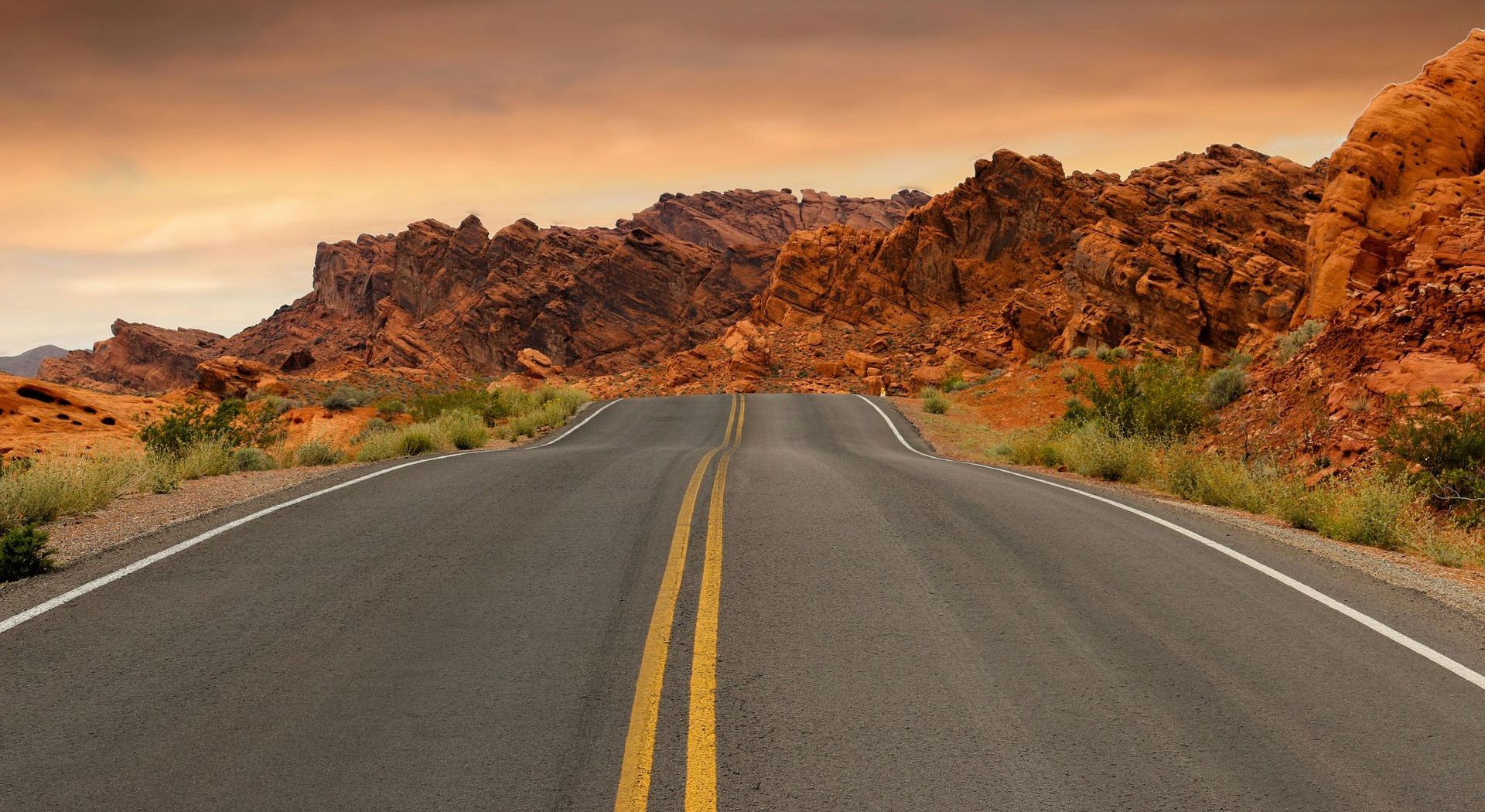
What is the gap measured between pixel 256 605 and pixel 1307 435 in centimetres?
1672

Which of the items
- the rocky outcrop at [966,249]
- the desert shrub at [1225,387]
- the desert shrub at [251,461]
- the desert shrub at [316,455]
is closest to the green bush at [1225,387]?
the desert shrub at [1225,387]

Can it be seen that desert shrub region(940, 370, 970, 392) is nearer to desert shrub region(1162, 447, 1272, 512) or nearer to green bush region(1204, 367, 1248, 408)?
green bush region(1204, 367, 1248, 408)

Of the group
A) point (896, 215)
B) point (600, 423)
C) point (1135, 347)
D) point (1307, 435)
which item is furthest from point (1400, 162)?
point (896, 215)

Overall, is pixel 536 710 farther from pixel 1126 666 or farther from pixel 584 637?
pixel 1126 666

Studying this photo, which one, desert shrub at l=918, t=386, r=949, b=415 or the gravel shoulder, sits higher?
desert shrub at l=918, t=386, r=949, b=415

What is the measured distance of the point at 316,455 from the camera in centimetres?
1656

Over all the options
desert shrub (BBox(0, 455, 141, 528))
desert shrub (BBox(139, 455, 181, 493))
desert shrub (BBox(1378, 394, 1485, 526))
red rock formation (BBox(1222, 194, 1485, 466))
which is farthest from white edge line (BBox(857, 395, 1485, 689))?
desert shrub (BBox(139, 455, 181, 493))

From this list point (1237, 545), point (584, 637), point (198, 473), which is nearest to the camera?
point (584, 637)

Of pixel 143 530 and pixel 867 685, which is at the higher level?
pixel 143 530

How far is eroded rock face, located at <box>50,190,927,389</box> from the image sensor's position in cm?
10106

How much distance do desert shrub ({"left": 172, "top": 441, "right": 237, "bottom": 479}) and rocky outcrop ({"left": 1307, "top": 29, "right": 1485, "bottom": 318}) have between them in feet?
79.9

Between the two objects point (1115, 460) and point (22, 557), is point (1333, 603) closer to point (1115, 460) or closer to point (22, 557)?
point (1115, 460)

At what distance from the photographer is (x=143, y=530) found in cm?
857

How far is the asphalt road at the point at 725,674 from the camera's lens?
3848 mm
